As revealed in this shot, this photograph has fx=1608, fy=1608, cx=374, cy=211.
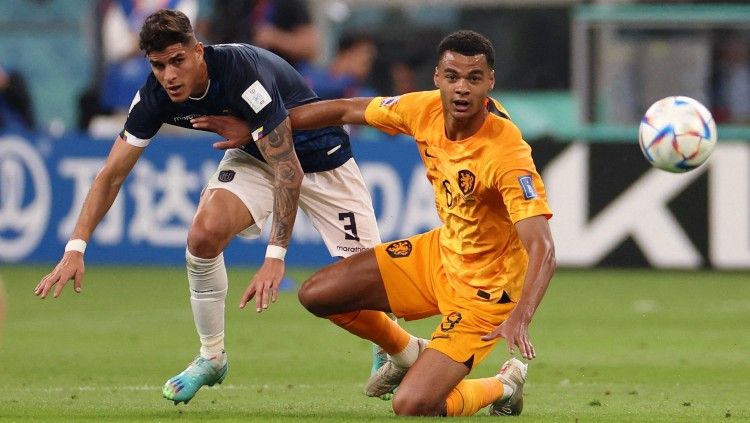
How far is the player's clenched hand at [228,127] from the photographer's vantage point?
330 inches

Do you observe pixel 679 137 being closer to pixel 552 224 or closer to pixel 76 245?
pixel 76 245

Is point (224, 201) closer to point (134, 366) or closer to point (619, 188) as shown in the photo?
point (134, 366)

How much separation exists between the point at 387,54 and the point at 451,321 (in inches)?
469

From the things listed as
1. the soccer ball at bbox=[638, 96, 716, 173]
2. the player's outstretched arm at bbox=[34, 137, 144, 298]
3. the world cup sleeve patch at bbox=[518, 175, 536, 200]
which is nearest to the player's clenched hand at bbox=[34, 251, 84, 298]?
the player's outstretched arm at bbox=[34, 137, 144, 298]

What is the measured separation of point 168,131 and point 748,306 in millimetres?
7194

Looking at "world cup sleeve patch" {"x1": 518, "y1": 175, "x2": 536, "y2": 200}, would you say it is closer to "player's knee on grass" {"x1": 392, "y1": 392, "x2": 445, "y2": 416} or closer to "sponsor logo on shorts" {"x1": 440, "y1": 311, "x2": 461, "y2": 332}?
"sponsor logo on shorts" {"x1": 440, "y1": 311, "x2": 461, "y2": 332}

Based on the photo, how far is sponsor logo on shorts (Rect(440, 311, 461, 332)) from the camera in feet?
26.1

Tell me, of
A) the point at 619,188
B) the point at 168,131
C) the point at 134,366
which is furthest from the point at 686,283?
the point at 134,366

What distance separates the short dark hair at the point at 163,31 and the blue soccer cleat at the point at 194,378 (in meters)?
1.65

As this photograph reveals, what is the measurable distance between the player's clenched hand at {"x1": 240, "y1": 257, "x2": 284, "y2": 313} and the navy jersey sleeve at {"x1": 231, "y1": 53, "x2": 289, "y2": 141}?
Answer: 0.86 m

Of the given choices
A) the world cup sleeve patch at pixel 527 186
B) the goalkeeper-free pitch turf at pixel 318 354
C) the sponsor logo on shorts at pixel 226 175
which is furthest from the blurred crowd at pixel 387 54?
the world cup sleeve patch at pixel 527 186

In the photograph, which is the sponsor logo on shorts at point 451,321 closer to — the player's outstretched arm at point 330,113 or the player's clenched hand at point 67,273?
the player's outstretched arm at point 330,113

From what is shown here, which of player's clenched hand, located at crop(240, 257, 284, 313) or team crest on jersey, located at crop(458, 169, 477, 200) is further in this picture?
team crest on jersey, located at crop(458, 169, 477, 200)

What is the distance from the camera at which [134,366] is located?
1020 cm
